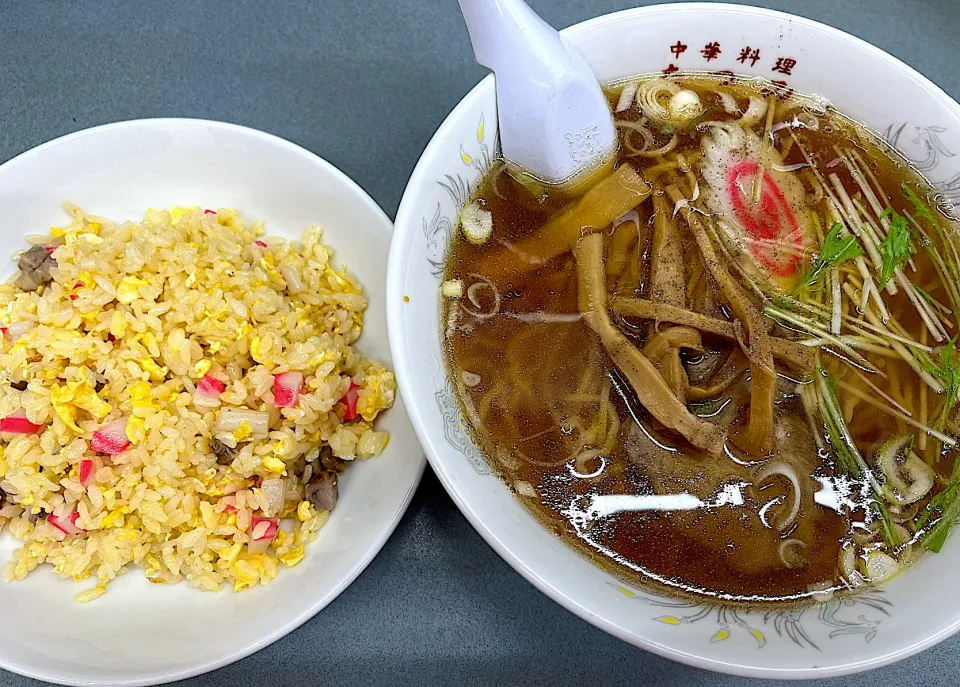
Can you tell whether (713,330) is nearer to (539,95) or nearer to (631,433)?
(631,433)

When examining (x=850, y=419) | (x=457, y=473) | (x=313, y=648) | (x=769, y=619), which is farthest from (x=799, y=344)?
(x=313, y=648)

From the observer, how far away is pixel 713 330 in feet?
3.67

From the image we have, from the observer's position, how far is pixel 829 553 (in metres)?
1.09

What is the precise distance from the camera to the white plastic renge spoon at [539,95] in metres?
1.05

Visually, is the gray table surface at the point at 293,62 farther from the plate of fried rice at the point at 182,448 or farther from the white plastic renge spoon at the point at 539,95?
the white plastic renge spoon at the point at 539,95

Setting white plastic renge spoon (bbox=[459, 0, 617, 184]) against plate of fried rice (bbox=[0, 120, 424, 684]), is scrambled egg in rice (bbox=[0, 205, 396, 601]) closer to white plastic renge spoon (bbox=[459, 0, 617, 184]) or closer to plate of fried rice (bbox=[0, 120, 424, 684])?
plate of fried rice (bbox=[0, 120, 424, 684])

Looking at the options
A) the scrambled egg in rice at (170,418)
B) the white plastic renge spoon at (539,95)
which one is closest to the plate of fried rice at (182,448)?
the scrambled egg in rice at (170,418)

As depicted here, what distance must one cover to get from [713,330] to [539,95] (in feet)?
1.56

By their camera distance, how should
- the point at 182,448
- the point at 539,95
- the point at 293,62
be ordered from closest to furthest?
the point at 539,95 < the point at 182,448 < the point at 293,62

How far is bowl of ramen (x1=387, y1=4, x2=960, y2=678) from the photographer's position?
1.07 metres

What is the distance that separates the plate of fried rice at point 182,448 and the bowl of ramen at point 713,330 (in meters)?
0.28

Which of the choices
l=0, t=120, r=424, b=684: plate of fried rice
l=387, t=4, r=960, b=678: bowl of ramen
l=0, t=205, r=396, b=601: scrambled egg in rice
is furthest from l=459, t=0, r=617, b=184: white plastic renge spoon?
l=0, t=205, r=396, b=601: scrambled egg in rice

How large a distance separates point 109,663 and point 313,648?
1.21 feet

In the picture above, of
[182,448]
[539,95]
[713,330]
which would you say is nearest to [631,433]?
[713,330]
